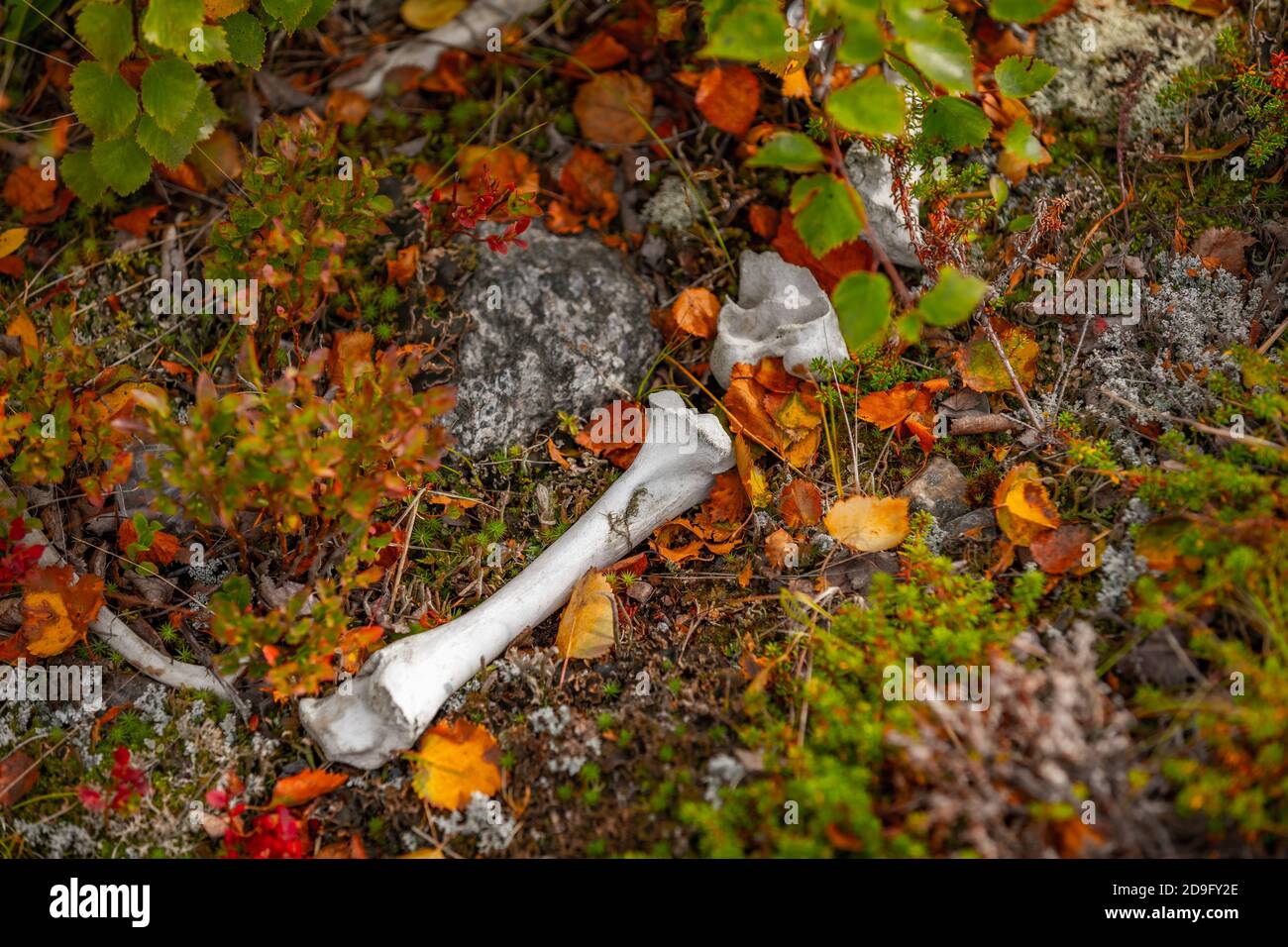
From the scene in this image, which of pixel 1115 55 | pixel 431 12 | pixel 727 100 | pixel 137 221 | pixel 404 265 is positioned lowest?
pixel 404 265

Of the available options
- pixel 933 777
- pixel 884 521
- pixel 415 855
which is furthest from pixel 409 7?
pixel 933 777

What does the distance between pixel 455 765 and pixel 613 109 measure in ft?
8.77

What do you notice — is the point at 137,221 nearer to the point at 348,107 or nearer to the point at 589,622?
the point at 348,107

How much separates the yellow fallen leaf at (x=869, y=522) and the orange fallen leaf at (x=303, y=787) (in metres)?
1.70

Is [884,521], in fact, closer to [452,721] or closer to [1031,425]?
[1031,425]

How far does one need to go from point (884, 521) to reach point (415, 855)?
1.72 meters

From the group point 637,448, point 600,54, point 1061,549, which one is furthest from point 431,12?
point 1061,549

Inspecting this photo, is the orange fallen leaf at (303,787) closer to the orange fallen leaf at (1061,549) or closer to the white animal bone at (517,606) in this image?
the white animal bone at (517,606)

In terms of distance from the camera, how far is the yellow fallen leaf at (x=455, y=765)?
2.57 metres

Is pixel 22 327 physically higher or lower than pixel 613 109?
lower

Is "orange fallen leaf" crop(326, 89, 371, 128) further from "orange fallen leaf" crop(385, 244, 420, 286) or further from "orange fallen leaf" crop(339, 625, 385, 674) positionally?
"orange fallen leaf" crop(339, 625, 385, 674)

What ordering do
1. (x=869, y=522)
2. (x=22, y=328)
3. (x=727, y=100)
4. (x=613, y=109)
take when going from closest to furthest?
1. (x=869, y=522)
2. (x=22, y=328)
3. (x=727, y=100)
4. (x=613, y=109)

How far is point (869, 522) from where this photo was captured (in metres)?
2.83
